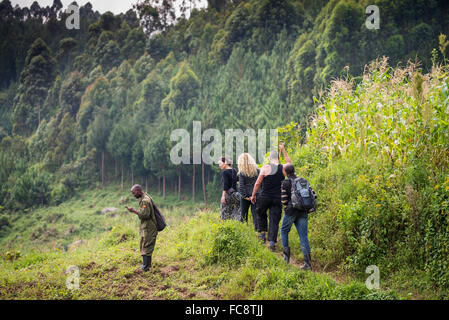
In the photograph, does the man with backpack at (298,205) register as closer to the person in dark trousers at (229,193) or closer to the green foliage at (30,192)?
the person in dark trousers at (229,193)

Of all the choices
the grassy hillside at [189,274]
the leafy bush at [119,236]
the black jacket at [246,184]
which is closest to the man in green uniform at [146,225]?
the grassy hillside at [189,274]

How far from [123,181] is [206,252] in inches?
1635

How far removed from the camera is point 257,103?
1451 inches

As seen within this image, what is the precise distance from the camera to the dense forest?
577 cm

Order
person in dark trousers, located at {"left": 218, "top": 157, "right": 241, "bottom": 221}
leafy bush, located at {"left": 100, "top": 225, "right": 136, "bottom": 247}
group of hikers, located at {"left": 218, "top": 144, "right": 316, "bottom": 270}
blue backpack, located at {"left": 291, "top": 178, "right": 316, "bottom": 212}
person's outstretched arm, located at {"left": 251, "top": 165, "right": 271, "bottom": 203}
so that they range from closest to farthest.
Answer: blue backpack, located at {"left": 291, "top": 178, "right": 316, "bottom": 212}
group of hikers, located at {"left": 218, "top": 144, "right": 316, "bottom": 270}
person's outstretched arm, located at {"left": 251, "top": 165, "right": 271, "bottom": 203}
person in dark trousers, located at {"left": 218, "top": 157, "right": 241, "bottom": 221}
leafy bush, located at {"left": 100, "top": 225, "right": 136, "bottom": 247}

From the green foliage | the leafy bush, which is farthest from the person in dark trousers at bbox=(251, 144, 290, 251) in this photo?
the green foliage

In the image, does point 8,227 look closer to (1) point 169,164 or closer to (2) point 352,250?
(1) point 169,164

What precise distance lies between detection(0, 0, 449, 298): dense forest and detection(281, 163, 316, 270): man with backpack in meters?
0.70

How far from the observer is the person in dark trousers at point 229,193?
271 inches

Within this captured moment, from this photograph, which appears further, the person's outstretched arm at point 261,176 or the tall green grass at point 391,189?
the person's outstretched arm at point 261,176

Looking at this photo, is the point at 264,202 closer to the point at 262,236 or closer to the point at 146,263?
the point at 262,236

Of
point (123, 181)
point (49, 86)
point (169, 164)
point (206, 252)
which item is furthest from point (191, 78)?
point (206, 252)

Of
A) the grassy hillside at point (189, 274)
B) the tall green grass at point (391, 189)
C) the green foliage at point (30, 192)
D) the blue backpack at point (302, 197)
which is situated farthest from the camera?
the green foliage at point (30, 192)

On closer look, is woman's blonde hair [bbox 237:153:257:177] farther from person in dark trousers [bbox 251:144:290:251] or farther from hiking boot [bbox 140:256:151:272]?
hiking boot [bbox 140:256:151:272]
